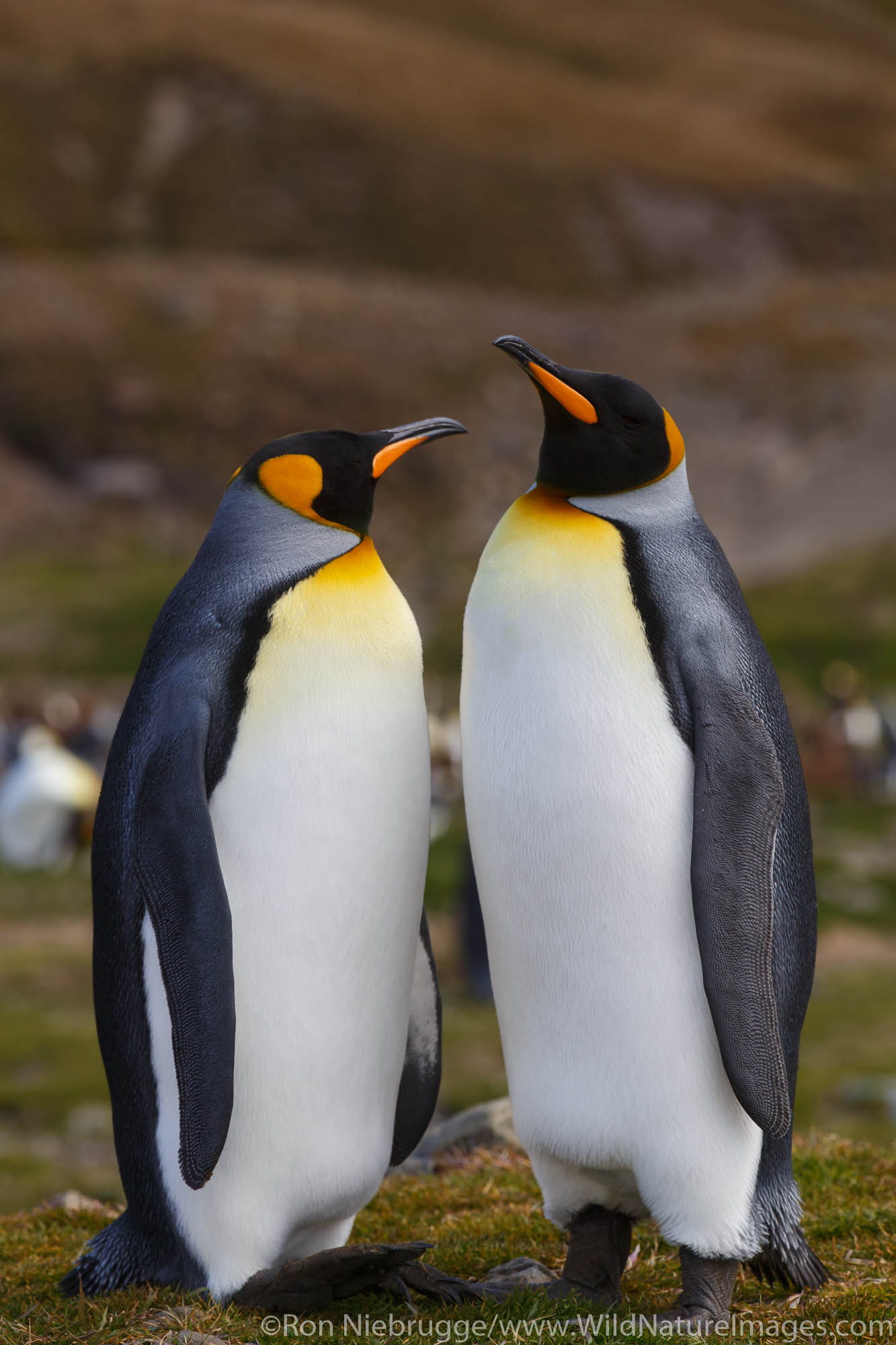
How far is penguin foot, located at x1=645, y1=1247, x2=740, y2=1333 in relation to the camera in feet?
11.3

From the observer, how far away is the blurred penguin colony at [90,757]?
16.8m

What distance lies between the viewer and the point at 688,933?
11.2 feet

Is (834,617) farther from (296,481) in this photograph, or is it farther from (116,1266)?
(116,1266)

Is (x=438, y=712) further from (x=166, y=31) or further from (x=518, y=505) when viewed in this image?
(x=166, y=31)

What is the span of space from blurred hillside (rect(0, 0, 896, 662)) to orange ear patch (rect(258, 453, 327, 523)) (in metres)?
27.4

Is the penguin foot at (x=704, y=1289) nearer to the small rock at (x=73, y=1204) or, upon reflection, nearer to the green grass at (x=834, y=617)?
the small rock at (x=73, y=1204)

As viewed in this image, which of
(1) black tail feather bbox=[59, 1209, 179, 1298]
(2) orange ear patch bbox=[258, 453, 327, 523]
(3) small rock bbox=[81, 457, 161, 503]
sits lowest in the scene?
(3) small rock bbox=[81, 457, 161, 503]

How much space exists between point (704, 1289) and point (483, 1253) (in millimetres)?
803

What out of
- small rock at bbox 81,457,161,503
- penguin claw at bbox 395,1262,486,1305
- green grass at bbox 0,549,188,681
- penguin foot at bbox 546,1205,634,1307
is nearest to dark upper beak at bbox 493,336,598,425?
penguin foot at bbox 546,1205,634,1307

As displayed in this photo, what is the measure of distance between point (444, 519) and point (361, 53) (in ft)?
138

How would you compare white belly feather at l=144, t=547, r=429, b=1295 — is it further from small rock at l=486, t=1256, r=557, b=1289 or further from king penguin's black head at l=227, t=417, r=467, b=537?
small rock at l=486, t=1256, r=557, b=1289

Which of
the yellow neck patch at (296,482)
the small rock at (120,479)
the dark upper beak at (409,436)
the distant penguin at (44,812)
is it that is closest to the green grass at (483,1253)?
the yellow neck patch at (296,482)

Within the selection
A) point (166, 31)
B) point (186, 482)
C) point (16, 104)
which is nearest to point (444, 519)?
point (186, 482)

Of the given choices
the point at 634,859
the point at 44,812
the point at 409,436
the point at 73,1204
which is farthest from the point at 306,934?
the point at 44,812
